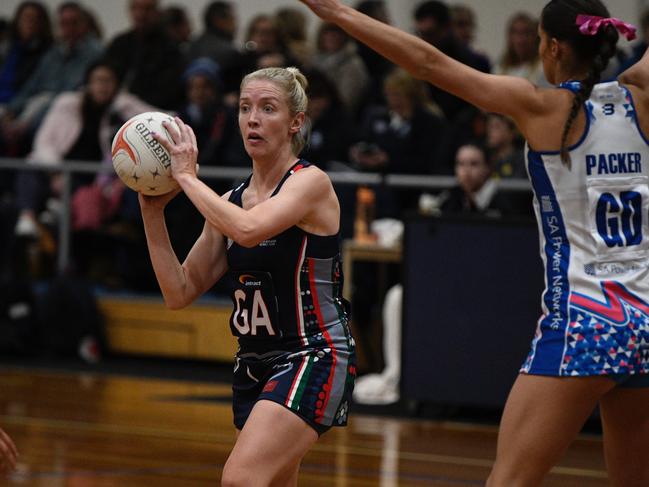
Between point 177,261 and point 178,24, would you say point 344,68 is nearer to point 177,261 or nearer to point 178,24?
point 178,24

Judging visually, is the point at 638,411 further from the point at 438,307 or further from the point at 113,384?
the point at 113,384

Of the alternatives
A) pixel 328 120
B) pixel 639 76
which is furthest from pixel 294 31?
pixel 639 76

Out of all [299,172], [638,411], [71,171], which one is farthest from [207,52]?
[638,411]

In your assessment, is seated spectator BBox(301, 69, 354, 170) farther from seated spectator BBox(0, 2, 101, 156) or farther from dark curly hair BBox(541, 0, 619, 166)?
dark curly hair BBox(541, 0, 619, 166)

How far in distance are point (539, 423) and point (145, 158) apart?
4.62ft

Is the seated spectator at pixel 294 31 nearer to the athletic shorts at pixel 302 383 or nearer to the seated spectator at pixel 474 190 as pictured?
the seated spectator at pixel 474 190

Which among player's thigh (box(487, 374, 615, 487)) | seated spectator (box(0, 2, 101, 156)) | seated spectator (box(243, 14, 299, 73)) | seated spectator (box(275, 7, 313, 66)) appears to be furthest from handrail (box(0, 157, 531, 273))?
player's thigh (box(487, 374, 615, 487))

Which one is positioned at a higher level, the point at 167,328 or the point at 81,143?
the point at 81,143

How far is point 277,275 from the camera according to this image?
12.8 feet

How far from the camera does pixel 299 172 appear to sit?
396cm

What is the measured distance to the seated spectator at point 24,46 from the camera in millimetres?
12414

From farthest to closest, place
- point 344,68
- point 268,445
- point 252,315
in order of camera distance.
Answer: point 344,68
point 252,315
point 268,445

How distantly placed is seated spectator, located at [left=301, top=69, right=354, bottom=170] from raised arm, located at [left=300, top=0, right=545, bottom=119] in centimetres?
630

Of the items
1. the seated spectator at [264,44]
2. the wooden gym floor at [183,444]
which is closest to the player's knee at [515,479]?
the wooden gym floor at [183,444]
